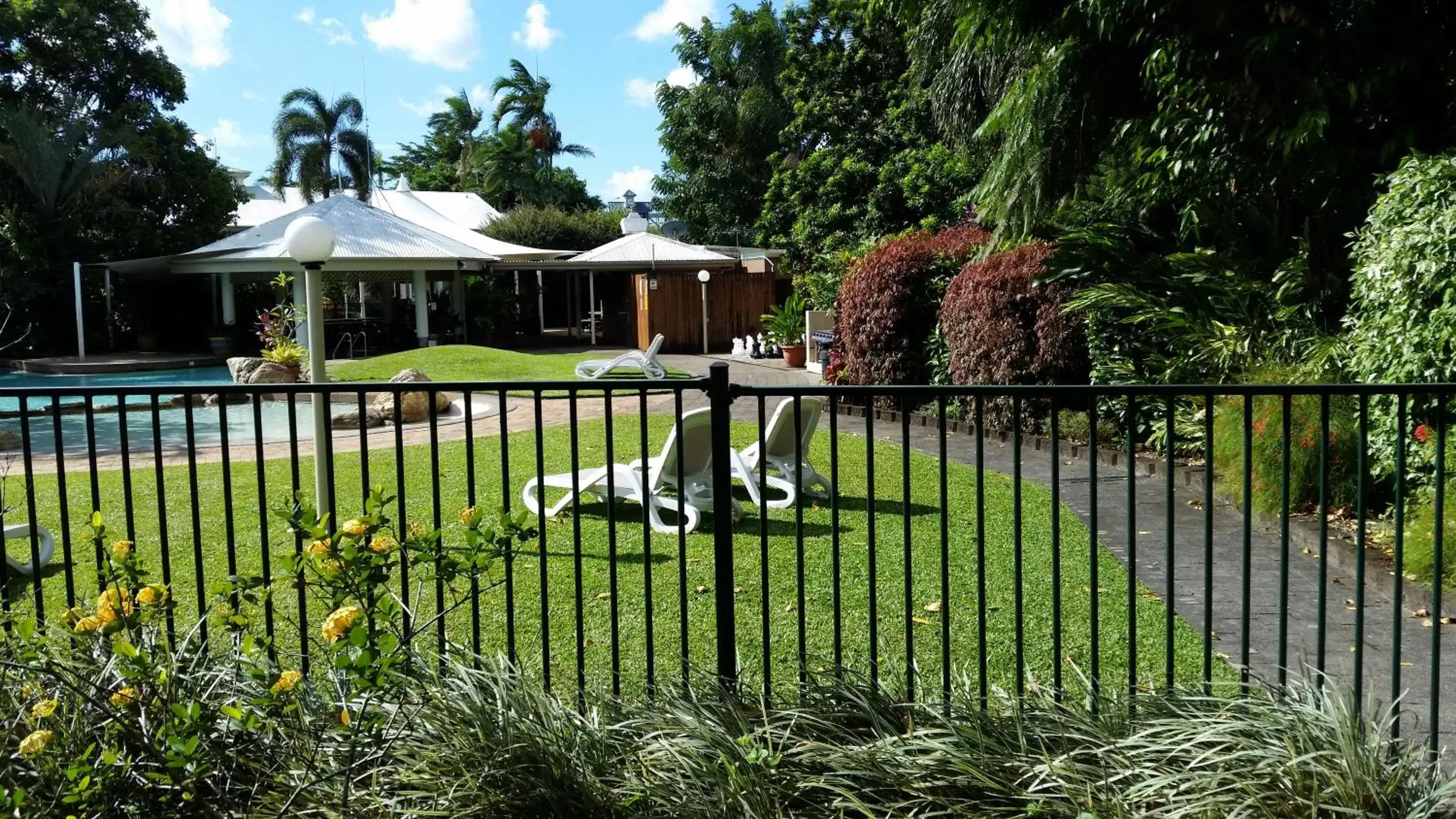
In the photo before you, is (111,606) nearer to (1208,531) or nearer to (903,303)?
(1208,531)

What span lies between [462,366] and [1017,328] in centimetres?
1180

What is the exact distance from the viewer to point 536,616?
5.74 metres

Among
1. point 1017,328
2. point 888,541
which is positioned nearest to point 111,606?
point 888,541

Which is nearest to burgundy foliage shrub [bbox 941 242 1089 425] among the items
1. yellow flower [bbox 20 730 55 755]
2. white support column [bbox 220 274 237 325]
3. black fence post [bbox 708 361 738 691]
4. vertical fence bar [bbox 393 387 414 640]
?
black fence post [bbox 708 361 738 691]

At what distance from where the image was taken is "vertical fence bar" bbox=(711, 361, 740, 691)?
138 inches

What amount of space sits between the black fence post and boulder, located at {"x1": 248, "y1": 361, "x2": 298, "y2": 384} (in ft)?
54.6

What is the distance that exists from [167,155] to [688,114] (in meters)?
14.9

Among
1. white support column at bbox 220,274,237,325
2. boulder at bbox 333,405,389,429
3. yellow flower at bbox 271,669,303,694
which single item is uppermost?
white support column at bbox 220,274,237,325

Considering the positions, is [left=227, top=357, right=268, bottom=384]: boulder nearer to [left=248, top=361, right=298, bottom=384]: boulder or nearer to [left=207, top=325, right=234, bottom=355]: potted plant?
[left=248, top=361, right=298, bottom=384]: boulder

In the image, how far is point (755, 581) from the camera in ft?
21.0

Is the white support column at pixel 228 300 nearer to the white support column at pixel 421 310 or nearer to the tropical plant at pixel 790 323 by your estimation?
the white support column at pixel 421 310

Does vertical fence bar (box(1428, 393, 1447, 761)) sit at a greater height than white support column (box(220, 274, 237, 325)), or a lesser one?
lesser

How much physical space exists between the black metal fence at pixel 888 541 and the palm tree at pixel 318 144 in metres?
43.2

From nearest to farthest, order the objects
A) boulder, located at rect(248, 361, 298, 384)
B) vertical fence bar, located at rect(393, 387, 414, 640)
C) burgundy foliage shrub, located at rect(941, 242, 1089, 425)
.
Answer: vertical fence bar, located at rect(393, 387, 414, 640) < burgundy foliage shrub, located at rect(941, 242, 1089, 425) < boulder, located at rect(248, 361, 298, 384)
